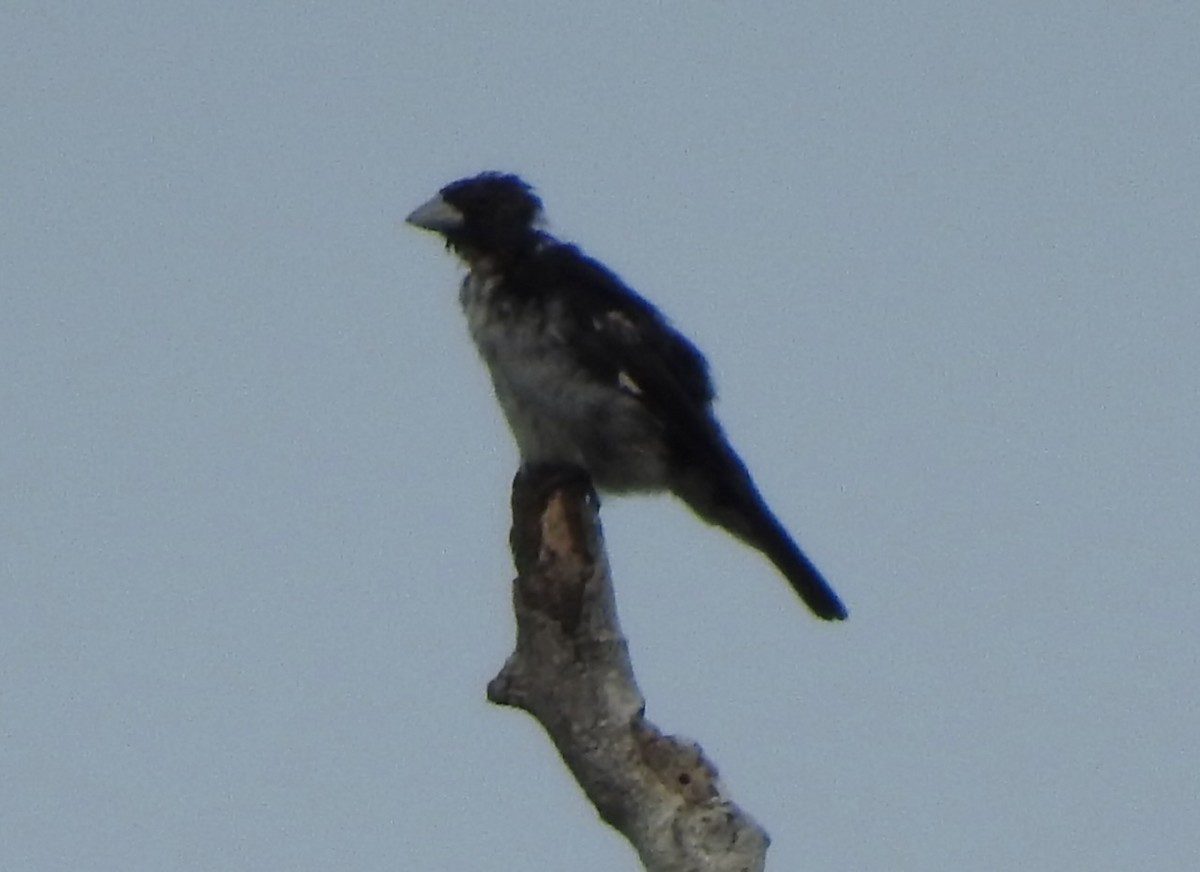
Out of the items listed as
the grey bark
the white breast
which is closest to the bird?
the white breast

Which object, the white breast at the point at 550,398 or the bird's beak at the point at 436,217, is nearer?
the white breast at the point at 550,398

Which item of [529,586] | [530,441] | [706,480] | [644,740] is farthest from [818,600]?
[644,740]

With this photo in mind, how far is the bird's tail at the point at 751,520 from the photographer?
283 inches

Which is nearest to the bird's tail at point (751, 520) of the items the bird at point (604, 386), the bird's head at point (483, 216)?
the bird at point (604, 386)

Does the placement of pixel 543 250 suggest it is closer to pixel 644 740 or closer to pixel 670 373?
pixel 670 373

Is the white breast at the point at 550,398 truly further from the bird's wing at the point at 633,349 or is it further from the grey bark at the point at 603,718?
the grey bark at the point at 603,718

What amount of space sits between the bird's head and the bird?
11 mm

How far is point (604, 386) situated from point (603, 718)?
9.41 feet

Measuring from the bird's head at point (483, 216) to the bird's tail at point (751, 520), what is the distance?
3.30ft

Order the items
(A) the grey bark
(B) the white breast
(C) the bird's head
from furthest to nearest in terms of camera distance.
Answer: (C) the bird's head, (B) the white breast, (A) the grey bark

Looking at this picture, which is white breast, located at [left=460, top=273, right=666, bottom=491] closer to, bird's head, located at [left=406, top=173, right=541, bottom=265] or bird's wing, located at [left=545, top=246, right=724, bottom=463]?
bird's wing, located at [left=545, top=246, right=724, bottom=463]

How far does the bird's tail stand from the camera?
23.6 feet

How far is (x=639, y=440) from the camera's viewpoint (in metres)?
7.32

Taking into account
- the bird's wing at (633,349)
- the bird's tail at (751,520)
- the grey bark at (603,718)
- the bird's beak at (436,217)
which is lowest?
the grey bark at (603,718)
